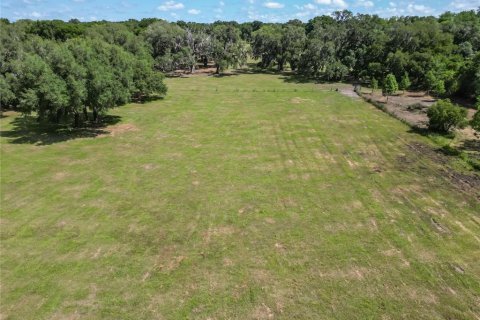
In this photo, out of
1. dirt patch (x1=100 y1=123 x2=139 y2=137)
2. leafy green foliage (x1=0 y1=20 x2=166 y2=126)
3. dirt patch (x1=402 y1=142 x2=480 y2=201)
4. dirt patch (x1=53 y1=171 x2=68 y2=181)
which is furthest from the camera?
dirt patch (x1=100 y1=123 x2=139 y2=137)

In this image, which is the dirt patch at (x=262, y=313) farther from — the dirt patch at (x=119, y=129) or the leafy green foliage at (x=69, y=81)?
the leafy green foliage at (x=69, y=81)

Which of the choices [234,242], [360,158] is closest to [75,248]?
[234,242]

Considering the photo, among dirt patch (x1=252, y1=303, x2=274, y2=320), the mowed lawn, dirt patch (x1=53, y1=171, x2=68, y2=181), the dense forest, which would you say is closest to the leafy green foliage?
the dense forest

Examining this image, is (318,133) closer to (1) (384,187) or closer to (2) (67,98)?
(1) (384,187)

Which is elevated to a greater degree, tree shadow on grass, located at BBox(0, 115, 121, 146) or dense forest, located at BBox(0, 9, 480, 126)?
dense forest, located at BBox(0, 9, 480, 126)

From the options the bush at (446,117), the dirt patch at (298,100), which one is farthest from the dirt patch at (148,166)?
the bush at (446,117)

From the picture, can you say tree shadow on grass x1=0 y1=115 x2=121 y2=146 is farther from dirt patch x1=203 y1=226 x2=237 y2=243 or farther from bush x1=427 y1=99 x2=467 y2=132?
bush x1=427 y1=99 x2=467 y2=132
